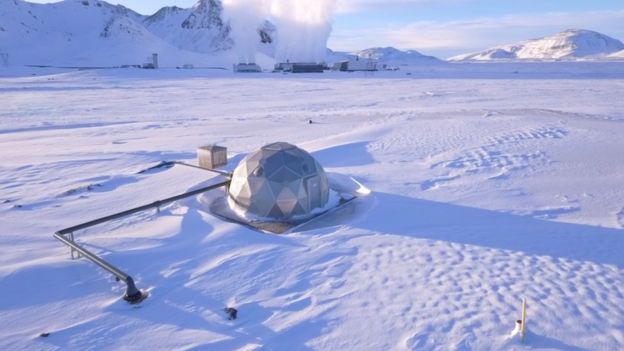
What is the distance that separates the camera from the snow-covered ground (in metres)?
5.99

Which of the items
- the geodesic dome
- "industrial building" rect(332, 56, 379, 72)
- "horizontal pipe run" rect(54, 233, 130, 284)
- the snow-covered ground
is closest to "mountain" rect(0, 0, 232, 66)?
"industrial building" rect(332, 56, 379, 72)

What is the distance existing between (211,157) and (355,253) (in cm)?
735

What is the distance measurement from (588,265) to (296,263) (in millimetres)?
5094

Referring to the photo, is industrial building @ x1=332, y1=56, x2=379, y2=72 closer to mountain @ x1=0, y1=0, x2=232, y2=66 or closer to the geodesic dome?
mountain @ x1=0, y1=0, x2=232, y2=66

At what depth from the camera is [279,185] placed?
1004 centimetres

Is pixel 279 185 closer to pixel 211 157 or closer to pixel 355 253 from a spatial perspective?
pixel 355 253

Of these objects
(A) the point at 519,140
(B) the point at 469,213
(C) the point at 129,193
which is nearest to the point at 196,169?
(C) the point at 129,193

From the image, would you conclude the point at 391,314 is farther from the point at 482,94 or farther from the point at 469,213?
the point at 482,94

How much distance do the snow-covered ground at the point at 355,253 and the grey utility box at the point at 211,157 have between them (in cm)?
65

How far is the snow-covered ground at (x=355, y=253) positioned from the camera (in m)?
5.99

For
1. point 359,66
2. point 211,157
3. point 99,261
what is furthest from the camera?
point 359,66

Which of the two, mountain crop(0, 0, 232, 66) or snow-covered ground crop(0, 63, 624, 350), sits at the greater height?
mountain crop(0, 0, 232, 66)

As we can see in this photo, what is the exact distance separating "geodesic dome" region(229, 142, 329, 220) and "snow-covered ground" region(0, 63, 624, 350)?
0.88 metres

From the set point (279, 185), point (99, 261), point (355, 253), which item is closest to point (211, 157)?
point (279, 185)
